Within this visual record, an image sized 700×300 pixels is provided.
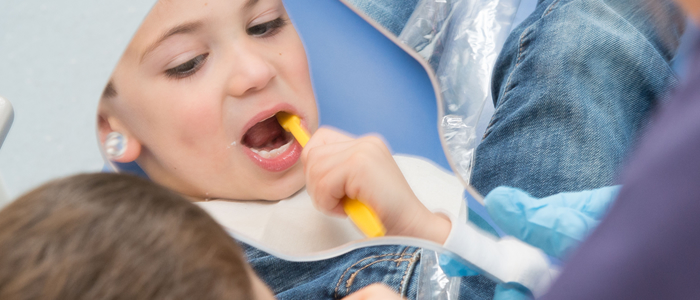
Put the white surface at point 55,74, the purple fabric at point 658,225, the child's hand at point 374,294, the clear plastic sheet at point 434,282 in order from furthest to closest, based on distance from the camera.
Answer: the white surface at point 55,74
the clear plastic sheet at point 434,282
the child's hand at point 374,294
the purple fabric at point 658,225

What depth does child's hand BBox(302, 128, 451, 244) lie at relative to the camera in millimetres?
365

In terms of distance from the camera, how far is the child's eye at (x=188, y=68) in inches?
14.5

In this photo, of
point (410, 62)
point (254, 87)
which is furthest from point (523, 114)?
point (254, 87)

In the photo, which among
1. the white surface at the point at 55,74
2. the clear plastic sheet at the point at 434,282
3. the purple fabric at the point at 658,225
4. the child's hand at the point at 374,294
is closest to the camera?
the purple fabric at the point at 658,225

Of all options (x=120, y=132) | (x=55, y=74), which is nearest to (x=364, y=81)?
(x=120, y=132)

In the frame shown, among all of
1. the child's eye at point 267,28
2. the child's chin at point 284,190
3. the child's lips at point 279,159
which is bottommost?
the child's chin at point 284,190

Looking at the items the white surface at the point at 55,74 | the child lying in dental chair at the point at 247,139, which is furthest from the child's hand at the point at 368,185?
the white surface at the point at 55,74

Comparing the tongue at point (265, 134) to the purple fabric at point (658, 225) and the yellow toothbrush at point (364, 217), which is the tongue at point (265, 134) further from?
the purple fabric at point (658, 225)

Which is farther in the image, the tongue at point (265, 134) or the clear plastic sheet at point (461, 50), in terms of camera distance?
the clear plastic sheet at point (461, 50)

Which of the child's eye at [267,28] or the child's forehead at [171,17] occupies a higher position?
the child's forehead at [171,17]

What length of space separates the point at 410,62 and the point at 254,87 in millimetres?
135

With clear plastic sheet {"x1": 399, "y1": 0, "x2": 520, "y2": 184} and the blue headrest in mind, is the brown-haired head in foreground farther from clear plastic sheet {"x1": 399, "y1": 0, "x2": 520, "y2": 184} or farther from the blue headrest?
clear plastic sheet {"x1": 399, "y1": 0, "x2": 520, "y2": 184}

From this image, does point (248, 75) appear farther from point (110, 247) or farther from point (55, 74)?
point (55, 74)

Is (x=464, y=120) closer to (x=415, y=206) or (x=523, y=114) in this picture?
(x=523, y=114)
